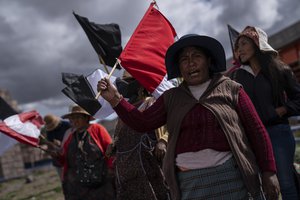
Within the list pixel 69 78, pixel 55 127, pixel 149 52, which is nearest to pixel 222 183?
pixel 149 52

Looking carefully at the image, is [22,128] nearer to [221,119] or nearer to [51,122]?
[51,122]

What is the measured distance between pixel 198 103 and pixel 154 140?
53.4 inches

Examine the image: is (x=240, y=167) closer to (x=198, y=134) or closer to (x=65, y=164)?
(x=198, y=134)

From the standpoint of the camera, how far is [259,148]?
2.74 m

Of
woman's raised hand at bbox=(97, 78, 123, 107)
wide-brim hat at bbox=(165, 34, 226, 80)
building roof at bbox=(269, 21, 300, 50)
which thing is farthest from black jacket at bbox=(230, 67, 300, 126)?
building roof at bbox=(269, 21, 300, 50)

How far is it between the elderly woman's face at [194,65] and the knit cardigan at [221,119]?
70 mm

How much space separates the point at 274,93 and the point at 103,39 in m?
1.72

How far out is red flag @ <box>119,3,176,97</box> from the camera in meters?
3.81

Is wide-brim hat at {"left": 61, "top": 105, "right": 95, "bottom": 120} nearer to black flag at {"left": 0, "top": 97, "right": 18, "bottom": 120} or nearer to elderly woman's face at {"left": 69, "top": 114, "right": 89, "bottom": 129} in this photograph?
elderly woman's face at {"left": 69, "top": 114, "right": 89, "bottom": 129}

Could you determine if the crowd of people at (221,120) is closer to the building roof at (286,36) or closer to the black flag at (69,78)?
the black flag at (69,78)

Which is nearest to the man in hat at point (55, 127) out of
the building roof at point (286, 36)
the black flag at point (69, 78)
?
the black flag at point (69, 78)

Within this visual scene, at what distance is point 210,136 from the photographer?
2.70 m

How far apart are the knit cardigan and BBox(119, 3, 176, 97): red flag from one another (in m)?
0.90

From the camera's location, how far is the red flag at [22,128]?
634 centimetres
